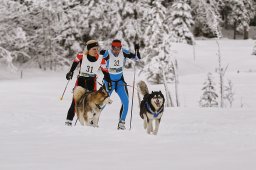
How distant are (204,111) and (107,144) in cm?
834

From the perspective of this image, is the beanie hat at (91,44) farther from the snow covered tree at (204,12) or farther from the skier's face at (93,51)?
the snow covered tree at (204,12)

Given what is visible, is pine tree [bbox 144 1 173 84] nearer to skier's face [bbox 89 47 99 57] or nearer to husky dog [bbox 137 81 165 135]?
husky dog [bbox 137 81 165 135]

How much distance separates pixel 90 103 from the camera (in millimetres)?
9211

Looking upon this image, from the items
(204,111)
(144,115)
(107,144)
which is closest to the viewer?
(107,144)

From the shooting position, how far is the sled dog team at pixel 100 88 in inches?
364

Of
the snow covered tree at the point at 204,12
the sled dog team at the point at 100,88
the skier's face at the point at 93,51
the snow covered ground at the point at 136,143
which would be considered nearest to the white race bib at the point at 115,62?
the sled dog team at the point at 100,88

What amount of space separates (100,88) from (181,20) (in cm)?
3325

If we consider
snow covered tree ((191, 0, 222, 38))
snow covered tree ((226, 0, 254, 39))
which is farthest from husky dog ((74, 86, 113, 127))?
snow covered tree ((226, 0, 254, 39))

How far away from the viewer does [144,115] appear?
408 inches

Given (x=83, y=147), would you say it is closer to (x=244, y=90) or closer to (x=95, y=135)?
(x=95, y=135)

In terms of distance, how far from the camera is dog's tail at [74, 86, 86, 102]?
31.6ft

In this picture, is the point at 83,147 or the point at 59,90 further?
the point at 59,90

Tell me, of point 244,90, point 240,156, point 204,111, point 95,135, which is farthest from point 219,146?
point 244,90

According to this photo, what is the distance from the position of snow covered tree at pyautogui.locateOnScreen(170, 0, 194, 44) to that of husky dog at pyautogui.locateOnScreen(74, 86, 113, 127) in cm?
3247
